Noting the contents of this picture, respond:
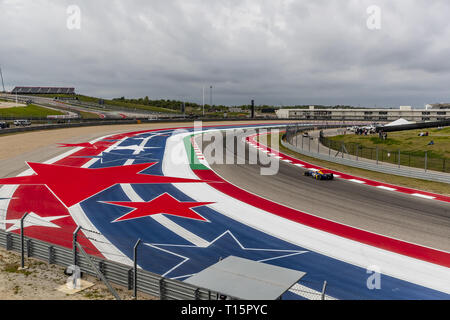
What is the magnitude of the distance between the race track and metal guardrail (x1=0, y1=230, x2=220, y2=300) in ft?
4.01

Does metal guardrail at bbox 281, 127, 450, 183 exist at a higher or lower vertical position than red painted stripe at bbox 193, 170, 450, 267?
higher

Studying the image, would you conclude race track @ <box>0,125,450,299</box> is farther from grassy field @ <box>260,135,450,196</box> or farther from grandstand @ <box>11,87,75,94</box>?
grandstand @ <box>11,87,75,94</box>

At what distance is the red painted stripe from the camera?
12156 millimetres

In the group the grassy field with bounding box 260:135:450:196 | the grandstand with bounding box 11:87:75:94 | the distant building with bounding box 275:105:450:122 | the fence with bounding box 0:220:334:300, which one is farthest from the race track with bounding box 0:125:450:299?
the grandstand with bounding box 11:87:75:94

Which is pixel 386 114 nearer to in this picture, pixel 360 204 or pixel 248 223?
pixel 360 204

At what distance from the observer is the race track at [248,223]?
1108 centimetres

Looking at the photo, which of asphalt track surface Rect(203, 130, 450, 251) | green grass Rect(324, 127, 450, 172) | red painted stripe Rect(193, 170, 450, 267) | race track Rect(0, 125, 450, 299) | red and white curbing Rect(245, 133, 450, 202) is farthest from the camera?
green grass Rect(324, 127, 450, 172)

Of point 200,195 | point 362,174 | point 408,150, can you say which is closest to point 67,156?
point 200,195

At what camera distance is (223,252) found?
12273mm

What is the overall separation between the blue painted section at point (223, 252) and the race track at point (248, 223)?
39 mm

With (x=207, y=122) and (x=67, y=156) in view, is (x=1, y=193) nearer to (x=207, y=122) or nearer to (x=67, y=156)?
(x=67, y=156)

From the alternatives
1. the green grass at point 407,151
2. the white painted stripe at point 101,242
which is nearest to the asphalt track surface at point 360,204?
the green grass at point 407,151

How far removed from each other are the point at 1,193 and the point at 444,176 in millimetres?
28861
